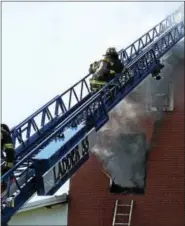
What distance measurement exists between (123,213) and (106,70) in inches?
158

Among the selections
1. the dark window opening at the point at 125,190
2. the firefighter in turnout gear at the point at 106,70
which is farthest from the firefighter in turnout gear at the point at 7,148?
the dark window opening at the point at 125,190

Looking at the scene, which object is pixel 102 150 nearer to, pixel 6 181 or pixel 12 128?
pixel 12 128

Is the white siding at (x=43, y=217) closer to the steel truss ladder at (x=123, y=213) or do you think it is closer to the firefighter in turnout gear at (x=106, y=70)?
the steel truss ladder at (x=123, y=213)

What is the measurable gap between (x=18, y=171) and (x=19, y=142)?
55.8 inches

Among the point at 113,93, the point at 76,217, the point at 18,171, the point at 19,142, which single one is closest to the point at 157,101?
the point at 113,93

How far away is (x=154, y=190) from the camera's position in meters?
12.9

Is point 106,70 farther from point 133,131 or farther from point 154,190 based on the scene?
point 154,190

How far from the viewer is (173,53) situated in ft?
43.6

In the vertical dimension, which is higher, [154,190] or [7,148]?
[7,148]

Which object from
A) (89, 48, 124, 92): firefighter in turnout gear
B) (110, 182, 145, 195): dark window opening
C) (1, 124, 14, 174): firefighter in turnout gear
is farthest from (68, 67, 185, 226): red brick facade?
(1, 124, 14, 174): firefighter in turnout gear

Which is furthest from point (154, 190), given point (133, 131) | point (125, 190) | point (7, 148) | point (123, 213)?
point (7, 148)

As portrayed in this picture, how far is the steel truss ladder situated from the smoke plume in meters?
0.47

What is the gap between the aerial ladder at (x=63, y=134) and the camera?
7.75 m

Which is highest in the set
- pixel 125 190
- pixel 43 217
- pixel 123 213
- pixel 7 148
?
pixel 7 148
